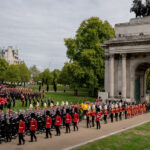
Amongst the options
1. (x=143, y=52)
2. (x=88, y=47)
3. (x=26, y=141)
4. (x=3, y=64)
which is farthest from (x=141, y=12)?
(x=3, y=64)

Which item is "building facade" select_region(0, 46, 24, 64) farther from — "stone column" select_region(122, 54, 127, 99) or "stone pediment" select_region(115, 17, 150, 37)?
"stone column" select_region(122, 54, 127, 99)

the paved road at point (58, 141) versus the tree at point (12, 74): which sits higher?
the tree at point (12, 74)

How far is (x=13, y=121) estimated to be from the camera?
14.1 metres

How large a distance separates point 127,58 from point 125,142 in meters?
23.2

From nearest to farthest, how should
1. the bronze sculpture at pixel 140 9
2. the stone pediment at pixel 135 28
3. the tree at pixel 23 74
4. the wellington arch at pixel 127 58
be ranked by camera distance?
1. the wellington arch at pixel 127 58
2. the stone pediment at pixel 135 28
3. the bronze sculpture at pixel 140 9
4. the tree at pixel 23 74

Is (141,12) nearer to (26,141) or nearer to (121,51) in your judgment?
(121,51)

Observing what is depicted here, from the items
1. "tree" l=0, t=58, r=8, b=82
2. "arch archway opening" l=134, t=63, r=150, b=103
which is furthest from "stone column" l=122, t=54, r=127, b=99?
"tree" l=0, t=58, r=8, b=82

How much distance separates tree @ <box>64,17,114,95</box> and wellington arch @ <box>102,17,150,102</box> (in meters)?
5.09

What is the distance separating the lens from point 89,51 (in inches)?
1577

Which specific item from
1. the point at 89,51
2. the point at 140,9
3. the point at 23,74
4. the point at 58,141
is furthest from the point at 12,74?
the point at 58,141

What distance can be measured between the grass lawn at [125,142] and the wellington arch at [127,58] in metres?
18.2

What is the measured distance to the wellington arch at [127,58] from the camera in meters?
32.7

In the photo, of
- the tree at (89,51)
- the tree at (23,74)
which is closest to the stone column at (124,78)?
the tree at (89,51)

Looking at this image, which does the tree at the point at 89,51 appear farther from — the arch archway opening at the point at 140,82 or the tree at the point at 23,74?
the tree at the point at 23,74
